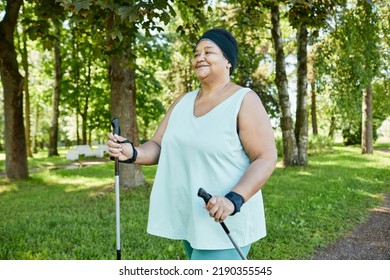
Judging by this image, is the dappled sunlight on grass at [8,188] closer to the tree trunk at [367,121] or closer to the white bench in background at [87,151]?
the white bench in background at [87,151]

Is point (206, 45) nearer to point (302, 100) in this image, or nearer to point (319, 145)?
point (302, 100)

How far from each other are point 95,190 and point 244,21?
498cm

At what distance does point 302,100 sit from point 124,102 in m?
6.58

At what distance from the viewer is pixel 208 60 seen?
7.07ft

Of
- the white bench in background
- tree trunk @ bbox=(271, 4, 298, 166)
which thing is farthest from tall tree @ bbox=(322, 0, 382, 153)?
the white bench in background

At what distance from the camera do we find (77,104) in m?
21.2

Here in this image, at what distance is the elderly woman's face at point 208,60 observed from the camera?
2156 mm

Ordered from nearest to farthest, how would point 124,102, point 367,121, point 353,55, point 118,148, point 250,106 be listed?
point 250,106 < point 118,148 < point 124,102 < point 353,55 < point 367,121

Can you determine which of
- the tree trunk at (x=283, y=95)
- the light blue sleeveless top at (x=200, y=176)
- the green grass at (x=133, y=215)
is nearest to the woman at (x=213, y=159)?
the light blue sleeveless top at (x=200, y=176)

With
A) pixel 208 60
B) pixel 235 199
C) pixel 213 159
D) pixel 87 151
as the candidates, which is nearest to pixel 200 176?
pixel 213 159

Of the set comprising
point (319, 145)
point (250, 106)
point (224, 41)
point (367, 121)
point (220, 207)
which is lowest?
point (319, 145)

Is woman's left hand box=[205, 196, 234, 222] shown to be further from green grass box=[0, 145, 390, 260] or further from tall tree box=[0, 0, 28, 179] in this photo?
tall tree box=[0, 0, 28, 179]

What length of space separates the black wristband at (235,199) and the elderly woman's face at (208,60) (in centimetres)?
65

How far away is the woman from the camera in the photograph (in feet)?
6.63
